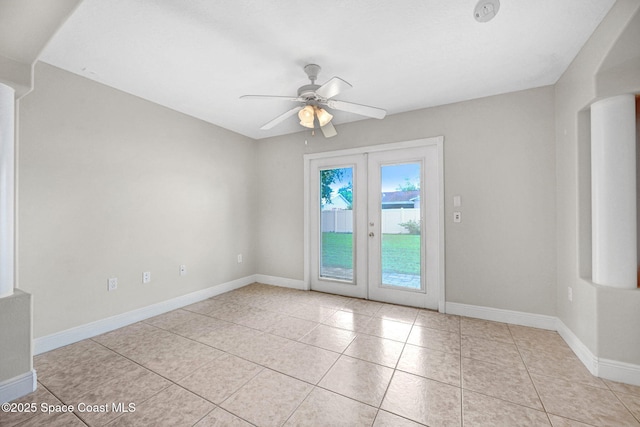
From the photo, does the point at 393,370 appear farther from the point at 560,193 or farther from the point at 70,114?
the point at 70,114

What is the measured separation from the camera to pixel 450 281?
3.14 m

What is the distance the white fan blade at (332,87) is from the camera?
75.9 inches

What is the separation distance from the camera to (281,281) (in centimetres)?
439

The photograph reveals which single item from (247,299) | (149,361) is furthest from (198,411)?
(247,299)

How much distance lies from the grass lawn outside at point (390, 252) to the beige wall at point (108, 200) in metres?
1.70

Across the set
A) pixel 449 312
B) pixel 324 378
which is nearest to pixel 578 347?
pixel 449 312

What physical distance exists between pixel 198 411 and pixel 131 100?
10.2ft

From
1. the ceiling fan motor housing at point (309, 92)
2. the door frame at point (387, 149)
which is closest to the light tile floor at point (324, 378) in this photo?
the door frame at point (387, 149)

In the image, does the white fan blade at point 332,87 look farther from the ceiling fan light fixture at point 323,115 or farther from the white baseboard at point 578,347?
the white baseboard at point 578,347

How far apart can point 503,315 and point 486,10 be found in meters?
2.87

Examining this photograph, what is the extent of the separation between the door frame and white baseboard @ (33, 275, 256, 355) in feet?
4.56

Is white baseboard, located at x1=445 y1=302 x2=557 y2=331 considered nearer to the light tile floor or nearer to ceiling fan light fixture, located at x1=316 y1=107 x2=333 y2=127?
the light tile floor

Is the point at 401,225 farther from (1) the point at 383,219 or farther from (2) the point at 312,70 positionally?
(2) the point at 312,70

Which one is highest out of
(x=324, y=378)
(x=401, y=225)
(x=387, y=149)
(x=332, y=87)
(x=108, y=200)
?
(x=332, y=87)
